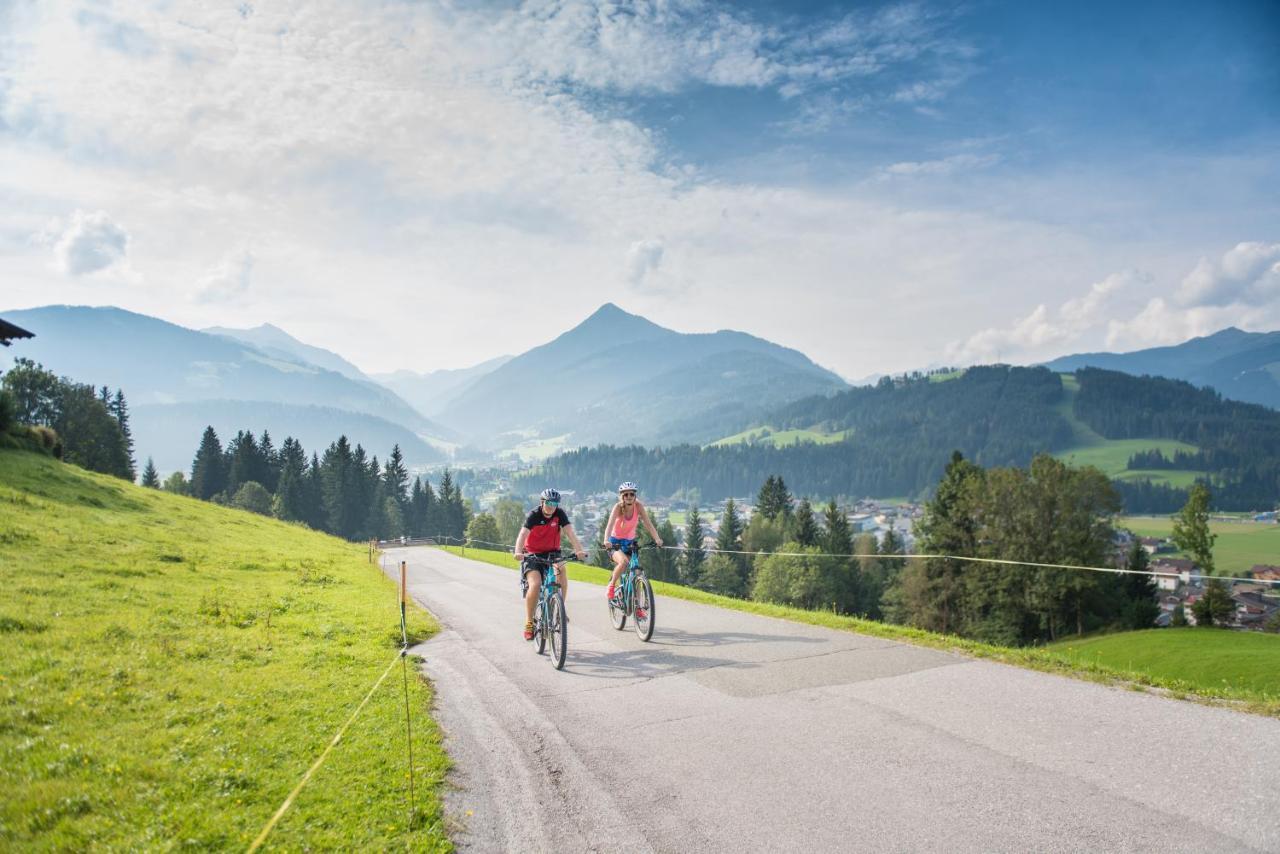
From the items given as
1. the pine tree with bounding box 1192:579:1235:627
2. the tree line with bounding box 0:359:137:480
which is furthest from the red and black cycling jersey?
the tree line with bounding box 0:359:137:480

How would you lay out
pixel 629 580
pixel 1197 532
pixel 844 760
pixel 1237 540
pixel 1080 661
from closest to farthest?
1. pixel 844 760
2. pixel 1080 661
3. pixel 629 580
4. pixel 1197 532
5. pixel 1237 540

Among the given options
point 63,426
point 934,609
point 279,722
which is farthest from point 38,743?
point 63,426

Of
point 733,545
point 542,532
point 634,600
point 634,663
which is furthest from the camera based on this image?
point 733,545

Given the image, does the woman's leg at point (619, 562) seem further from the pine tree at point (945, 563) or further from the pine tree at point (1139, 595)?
the pine tree at point (945, 563)

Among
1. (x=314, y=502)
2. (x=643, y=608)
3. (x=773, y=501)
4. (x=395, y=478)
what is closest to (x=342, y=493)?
(x=314, y=502)

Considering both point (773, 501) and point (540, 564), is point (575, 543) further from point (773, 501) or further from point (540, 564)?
point (773, 501)

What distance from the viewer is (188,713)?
7605 mm

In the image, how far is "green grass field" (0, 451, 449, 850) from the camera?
5168 mm

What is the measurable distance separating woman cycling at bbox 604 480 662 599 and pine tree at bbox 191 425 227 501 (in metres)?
98.5

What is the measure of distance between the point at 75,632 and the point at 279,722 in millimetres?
5668

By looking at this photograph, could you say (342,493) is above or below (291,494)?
above

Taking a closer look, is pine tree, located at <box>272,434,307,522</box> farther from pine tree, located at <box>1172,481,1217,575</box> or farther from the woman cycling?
pine tree, located at <box>1172,481,1217,575</box>

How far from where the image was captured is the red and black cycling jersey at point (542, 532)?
450 inches

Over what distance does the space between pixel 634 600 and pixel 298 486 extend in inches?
3548
